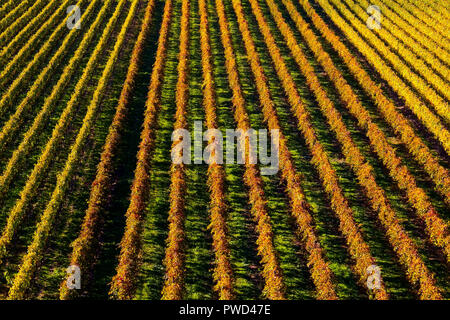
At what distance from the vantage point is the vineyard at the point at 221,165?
15.5m

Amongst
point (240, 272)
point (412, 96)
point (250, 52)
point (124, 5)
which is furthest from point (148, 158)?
point (124, 5)

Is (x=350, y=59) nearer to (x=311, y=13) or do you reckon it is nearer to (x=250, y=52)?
(x=250, y=52)

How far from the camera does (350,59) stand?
30688mm

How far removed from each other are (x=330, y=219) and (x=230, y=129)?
318 inches

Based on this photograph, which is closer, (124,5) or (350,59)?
(350,59)
